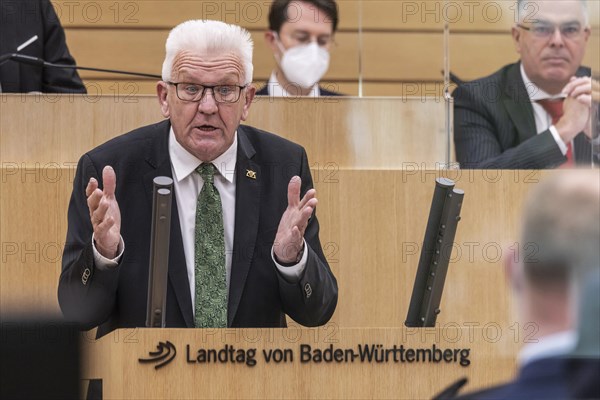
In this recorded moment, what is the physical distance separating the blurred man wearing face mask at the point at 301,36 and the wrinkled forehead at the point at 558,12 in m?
0.98

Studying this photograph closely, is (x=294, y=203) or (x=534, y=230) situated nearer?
(x=534, y=230)

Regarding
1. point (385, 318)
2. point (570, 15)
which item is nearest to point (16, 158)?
point (385, 318)

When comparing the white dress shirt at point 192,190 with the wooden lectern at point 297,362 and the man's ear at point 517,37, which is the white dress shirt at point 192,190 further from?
the man's ear at point 517,37

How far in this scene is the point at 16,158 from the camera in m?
4.95

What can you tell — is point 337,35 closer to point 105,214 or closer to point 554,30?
point 554,30

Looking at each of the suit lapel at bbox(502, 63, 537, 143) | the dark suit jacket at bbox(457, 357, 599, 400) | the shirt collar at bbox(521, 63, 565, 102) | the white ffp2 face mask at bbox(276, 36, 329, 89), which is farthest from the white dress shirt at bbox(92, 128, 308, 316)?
the dark suit jacket at bbox(457, 357, 599, 400)

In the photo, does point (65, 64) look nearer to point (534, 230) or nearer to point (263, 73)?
point (263, 73)

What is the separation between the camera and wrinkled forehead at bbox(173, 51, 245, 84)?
14.1 ft

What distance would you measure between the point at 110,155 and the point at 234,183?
39 centimetres

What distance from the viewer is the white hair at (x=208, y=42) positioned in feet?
14.2

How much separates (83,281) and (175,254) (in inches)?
13.4

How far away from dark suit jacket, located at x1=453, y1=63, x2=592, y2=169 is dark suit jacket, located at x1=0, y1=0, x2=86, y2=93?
1.54 m

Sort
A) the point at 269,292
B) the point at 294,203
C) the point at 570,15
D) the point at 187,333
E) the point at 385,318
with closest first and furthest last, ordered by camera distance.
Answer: the point at 187,333
the point at 294,203
the point at 269,292
the point at 385,318
the point at 570,15

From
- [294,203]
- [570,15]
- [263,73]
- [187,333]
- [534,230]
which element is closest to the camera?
[534,230]
